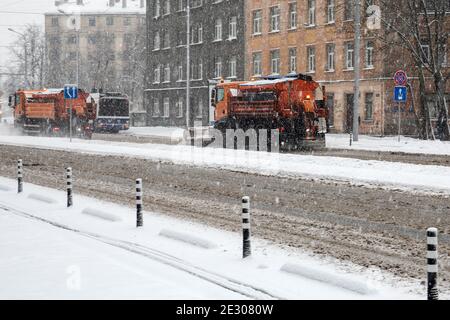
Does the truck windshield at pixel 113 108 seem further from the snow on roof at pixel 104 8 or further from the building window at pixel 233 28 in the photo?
the snow on roof at pixel 104 8

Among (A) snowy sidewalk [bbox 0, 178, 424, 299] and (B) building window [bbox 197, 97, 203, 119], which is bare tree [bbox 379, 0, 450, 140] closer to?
(B) building window [bbox 197, 97, 203, 119]

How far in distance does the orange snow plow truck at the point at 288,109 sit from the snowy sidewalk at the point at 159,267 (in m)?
19.5

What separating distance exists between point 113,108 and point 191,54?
1443cm

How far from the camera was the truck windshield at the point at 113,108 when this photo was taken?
53156mm

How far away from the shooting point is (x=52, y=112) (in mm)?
52281

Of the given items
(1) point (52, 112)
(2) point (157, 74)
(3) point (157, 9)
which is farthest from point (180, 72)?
(1) point (52, 112)

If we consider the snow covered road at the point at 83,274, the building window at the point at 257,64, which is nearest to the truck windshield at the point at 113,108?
the building window at the point at 257,64

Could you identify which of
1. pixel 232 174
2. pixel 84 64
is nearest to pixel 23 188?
pixel 232 174

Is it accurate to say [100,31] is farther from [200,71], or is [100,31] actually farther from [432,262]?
[432,262]

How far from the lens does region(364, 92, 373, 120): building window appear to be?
158ft

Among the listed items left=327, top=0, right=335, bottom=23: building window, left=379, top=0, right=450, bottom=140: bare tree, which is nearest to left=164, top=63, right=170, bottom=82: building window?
left=327, top=0, right=335, bottom=23: building window
